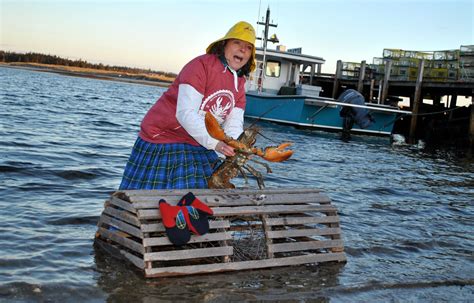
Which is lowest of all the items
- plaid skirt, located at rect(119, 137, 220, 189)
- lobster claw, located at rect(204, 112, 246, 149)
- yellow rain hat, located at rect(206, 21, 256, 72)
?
plaid skirt, located at rect(119, 137, 220, 189)

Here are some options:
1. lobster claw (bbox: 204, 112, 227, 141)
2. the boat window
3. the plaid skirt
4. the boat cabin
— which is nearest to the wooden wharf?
the boat cabin

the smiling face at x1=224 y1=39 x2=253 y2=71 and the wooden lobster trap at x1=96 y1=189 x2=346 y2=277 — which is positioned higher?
the smiling face at x1=224 y1=39 x2=253 y2=71

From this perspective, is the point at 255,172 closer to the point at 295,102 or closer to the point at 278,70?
the point at 295,102

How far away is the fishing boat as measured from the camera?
19573mm

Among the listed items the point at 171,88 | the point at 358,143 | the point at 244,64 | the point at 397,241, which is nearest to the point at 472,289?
the point at 397,241

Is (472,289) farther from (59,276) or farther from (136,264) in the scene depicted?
(59,276)

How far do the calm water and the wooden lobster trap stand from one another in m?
0.11

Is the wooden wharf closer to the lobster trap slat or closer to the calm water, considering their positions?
the calm water

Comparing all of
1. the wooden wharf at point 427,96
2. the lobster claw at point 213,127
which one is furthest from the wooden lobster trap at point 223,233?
the wooden wharf at point 427,96

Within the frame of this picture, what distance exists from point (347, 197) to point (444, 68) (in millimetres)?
15815

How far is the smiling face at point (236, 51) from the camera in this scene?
4101 mm

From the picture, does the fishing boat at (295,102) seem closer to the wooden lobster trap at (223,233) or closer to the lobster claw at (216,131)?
the wooden lobster trap at (223,233)

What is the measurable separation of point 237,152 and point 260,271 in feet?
2.97

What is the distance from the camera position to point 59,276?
3988 mm
